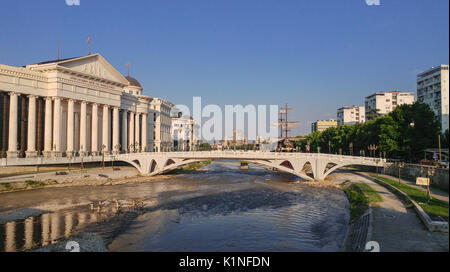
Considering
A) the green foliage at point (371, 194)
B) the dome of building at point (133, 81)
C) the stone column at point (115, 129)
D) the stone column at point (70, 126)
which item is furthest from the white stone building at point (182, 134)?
the green foliage at point (371, 194)

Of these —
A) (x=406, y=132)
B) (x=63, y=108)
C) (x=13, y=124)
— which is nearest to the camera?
(x=406, y=132)

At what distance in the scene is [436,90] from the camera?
79.0 meters

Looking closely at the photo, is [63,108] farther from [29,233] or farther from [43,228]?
[29,233]

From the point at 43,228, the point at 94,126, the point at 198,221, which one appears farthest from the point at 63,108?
the point at 198,221

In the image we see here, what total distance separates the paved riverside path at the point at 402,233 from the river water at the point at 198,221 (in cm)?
288

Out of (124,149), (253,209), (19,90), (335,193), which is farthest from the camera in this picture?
(124,149)

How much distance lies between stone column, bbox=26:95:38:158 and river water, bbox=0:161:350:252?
21948 millimetres

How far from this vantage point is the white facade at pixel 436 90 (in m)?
75.9

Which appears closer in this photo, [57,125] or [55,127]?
[55,127]

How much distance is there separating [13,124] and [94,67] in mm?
24111
